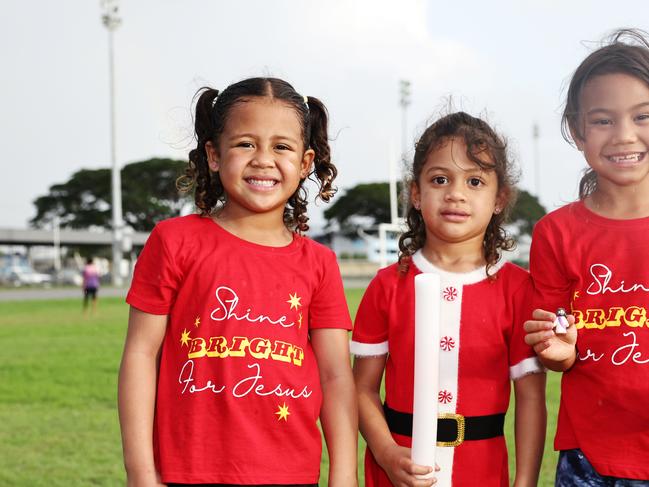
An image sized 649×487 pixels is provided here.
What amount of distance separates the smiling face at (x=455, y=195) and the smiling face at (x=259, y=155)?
1.28 feet

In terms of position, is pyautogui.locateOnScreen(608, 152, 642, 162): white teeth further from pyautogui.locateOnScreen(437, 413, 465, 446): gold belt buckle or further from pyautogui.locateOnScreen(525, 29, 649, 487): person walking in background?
pyautogui.locateOnScreen(437, 413, 465, 446): gold belt buckle

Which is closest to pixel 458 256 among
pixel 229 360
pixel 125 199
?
pixel 229 360

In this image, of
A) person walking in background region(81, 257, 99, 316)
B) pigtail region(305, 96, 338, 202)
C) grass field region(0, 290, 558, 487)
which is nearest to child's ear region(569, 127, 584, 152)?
pigtail region(305, 96, 338, 202)

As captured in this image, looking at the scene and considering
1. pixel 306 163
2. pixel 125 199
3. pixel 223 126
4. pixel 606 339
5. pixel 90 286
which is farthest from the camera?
pixel 125 199

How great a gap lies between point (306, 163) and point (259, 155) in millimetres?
209

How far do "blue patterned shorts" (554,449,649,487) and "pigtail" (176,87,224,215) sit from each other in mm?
1165

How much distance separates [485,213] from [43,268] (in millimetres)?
62785

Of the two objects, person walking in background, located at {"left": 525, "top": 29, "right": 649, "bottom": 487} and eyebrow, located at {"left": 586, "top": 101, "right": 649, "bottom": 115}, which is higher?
eyebrow, located at {"left": 586, "top": 101, "right": 649, "bottom": 115}

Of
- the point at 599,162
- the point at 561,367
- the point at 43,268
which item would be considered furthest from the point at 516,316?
the point at 43,268

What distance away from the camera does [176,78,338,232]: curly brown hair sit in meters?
2.21

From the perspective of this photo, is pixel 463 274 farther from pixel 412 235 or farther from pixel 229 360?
pixel 229 360

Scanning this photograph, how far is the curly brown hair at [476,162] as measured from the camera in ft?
7.51

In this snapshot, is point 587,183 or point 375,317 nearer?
point 587,183

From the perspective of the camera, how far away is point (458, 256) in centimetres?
230
